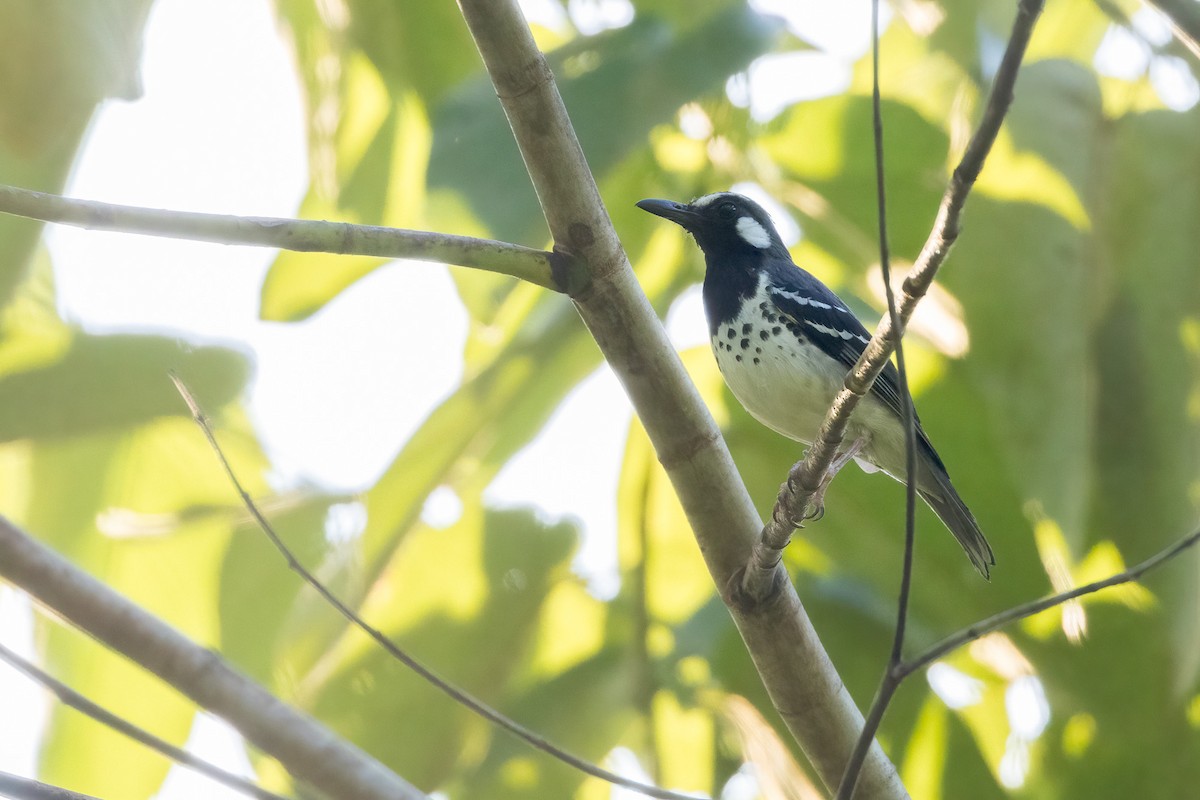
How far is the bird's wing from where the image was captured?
138 inches

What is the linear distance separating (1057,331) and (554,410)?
4.31ft

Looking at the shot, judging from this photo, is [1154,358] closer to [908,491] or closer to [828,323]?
[828,323]

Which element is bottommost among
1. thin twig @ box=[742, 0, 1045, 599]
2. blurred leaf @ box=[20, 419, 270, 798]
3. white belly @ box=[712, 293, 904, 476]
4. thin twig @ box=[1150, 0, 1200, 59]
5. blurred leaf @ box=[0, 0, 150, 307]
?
blurred leaf @ box=[20, 419, 270, 798]

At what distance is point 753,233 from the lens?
423cm

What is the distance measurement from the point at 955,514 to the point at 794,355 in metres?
0.65

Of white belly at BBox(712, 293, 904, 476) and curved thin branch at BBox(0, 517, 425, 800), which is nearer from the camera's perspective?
curved thin branch at BBox(0, 517, 425, 800)

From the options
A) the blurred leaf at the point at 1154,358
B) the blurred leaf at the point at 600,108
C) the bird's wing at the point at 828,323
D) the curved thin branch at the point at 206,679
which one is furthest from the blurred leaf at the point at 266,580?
the blurred leaf at the point at 1154,358

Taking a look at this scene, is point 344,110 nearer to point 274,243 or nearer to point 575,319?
point 575,319

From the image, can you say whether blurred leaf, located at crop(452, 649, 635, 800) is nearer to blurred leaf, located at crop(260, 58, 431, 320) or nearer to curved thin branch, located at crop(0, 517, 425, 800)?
curved thin branch, located at crop(0, 517, 425, 800)

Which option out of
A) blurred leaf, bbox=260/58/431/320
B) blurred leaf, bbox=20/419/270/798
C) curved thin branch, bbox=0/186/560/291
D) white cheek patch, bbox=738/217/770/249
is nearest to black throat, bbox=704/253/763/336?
white cheek patch, bbox=738/217/770/249

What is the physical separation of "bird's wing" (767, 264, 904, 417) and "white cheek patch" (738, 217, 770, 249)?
0.31 metres

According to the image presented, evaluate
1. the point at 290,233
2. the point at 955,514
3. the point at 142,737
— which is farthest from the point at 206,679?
the point at 955,514

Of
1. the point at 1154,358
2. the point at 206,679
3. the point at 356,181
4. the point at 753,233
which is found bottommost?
the point at 206,679

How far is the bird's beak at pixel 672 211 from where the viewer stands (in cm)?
316
